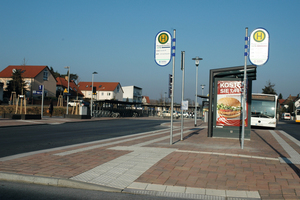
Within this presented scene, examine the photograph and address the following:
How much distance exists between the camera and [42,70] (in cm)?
5922

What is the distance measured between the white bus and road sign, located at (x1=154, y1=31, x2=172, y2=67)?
13312 mm

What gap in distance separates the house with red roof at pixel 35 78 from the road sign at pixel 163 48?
171ft

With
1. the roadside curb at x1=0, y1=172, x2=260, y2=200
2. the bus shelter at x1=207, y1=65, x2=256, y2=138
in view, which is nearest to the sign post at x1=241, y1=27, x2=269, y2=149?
the bus shelter at x1=207, y1=65, x2=256, y2=138

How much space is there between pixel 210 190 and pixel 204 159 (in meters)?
2.19

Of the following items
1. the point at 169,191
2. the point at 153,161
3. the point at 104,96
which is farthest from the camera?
the point at 104,96

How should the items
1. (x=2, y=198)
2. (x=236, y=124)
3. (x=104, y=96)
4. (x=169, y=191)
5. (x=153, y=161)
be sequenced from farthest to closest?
(x=104, y=96) < (x=236, y=124) < (x=153, y=161) < (x=169, y=191) < (x=2, y=198)

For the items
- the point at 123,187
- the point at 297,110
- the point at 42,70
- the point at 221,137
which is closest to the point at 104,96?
the point at 42,70

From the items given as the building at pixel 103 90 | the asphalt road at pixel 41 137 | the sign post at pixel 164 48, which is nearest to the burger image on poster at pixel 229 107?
the sign post at pixel 164 48

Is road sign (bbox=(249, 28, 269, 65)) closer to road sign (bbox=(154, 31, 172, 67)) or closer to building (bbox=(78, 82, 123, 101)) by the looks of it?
road sign (bbox=(154, 31, 172, 67))

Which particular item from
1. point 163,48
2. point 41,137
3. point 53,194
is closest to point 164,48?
point 163,48

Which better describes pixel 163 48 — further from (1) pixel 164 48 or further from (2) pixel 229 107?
(2) pixel 229 107

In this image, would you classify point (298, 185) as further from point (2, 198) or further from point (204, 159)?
point (2, 198)

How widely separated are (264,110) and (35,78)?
161 ft

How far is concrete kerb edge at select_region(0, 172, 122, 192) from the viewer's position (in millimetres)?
4802
